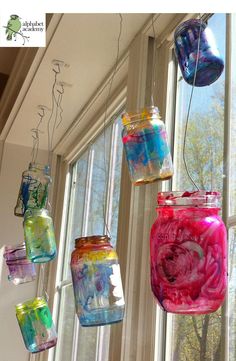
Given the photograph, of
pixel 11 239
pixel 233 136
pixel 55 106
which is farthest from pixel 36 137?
pixel 233 136

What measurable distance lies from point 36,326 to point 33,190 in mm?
433

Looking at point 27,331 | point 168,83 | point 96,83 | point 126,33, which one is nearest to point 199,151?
point 168,83

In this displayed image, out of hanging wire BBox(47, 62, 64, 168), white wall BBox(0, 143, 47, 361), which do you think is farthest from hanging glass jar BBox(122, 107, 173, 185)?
white wall BBox(0, 143, 47, 361)

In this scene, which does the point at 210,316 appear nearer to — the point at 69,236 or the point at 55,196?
the point at 69,236

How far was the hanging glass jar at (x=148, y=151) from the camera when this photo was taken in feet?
3.09

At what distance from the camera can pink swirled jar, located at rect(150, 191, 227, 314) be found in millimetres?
758

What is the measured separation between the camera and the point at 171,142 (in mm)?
1461

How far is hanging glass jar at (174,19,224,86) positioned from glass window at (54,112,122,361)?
86 cm

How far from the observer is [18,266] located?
168 cm

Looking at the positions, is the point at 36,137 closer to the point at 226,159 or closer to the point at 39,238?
the point at 39,238

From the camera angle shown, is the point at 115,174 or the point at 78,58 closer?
the point at 78,58
